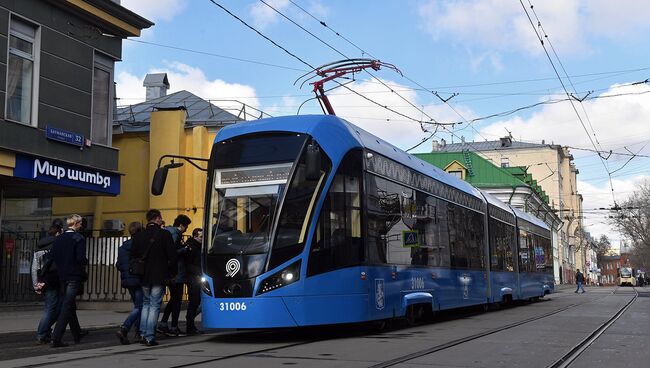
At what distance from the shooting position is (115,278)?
709 inches

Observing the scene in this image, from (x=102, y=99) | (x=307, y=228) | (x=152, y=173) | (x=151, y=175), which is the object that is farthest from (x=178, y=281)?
(x=151, y=175)

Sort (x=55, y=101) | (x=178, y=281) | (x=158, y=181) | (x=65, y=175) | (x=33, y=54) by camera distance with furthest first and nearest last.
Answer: (x=65, y=175) → (x=55, y=101) → (x=33, y=54) → (x=178, y=281) → (x=158, y=181)

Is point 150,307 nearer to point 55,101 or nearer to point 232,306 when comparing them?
point 232,306

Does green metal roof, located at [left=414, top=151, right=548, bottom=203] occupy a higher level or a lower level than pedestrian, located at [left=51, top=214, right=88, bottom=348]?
higher

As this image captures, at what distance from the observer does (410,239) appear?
12094 millimetres

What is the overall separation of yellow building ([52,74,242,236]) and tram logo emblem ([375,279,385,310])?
11.8 m

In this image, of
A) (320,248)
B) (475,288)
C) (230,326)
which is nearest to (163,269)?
(230,326)

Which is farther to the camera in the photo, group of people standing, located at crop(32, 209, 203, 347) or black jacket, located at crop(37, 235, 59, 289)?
black jacket, located at crop(37, 235, 59, 289)

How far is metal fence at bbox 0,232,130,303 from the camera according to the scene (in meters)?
17.9

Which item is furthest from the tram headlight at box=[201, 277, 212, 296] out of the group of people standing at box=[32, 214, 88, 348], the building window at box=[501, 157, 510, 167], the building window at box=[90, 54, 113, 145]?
the building window at box=[501, 157, 510, 167]

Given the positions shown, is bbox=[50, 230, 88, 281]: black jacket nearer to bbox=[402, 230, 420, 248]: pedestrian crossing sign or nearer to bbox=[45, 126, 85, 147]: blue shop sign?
bbox=[402, 230, 420, 248]: pedestrian crossing sign

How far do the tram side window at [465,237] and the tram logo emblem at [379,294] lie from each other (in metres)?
4.18

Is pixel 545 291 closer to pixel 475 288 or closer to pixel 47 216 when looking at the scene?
pixel 475 288

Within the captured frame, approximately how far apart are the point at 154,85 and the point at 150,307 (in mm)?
23601
